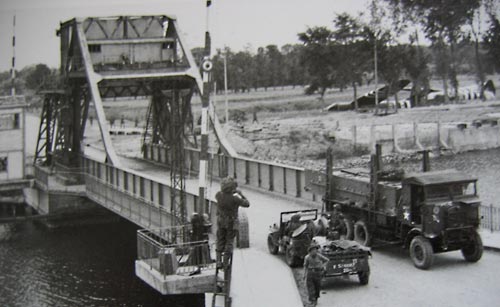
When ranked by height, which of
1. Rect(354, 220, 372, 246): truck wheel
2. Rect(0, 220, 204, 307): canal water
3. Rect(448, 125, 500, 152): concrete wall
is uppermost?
Rect(448, 125, 500, 152): concrete wall

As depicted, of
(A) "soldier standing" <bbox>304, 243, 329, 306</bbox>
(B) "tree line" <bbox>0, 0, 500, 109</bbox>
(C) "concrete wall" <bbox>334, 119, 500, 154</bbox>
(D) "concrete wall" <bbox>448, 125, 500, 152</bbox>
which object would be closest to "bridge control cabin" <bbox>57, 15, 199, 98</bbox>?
(B) "tree line" <bbox>0, 0, 500, 109</bbox>

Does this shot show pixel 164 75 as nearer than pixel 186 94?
Yes

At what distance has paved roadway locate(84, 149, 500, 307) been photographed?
15.2 metres

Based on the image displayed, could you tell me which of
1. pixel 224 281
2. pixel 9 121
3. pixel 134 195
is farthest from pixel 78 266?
pixel 224 281

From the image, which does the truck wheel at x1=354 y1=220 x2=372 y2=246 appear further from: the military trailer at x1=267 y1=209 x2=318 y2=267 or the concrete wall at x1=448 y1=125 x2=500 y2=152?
the concrete wall at x1=448 y1=125 x2=500 y2=152

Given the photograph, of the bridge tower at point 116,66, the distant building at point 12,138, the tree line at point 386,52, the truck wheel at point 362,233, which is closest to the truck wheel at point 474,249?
the truck wheel at point 362,233

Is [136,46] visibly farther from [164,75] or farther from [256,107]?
[256,107]

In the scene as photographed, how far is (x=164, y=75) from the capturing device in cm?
4056

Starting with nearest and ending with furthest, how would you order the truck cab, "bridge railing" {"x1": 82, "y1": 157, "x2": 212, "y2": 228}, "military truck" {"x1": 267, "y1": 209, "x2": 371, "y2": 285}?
"military truck" {"x1": 267, "y1": 209, "x2": 371, "y2": 285} < the truck cab < "bridge railing" {"x1": 82, "y1": 157, "x2": 212, "y2": 228}

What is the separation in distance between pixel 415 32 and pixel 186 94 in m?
15.3

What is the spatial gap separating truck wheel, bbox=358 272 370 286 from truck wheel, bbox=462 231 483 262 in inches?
124

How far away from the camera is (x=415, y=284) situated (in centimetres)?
1636

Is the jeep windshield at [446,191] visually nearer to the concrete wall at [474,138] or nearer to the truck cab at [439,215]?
the truck cab at [439,215]

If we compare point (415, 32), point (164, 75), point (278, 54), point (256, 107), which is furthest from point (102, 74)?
point (278, 54)
